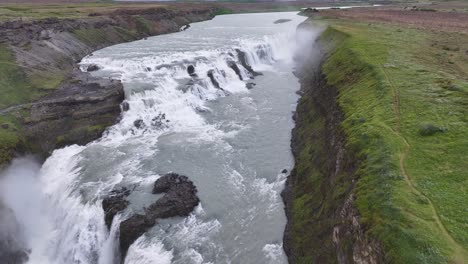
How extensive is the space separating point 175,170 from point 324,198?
13555mm

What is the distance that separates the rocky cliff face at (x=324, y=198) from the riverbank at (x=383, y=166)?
0.08 meters

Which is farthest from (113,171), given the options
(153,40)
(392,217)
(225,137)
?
(153,40)

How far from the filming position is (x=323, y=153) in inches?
1097

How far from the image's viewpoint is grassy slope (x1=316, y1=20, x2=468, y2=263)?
14344 mm

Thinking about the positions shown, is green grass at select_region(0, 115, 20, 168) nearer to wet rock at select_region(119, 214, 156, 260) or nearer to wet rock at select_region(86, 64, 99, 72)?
wet rock at select_region(119, 214, 156, 260)

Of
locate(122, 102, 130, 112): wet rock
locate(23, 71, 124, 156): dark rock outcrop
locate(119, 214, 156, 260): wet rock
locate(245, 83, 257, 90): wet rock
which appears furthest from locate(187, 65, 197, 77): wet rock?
locate(119, 214, 156, 260): wet rock

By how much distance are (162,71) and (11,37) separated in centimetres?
2452

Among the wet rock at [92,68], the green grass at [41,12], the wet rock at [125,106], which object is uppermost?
the green grass at [41,12]

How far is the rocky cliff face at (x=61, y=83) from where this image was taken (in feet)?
120

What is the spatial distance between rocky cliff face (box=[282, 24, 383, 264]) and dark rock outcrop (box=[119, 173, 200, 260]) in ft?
23.4

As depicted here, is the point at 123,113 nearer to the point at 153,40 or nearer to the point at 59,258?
the point at 59,258

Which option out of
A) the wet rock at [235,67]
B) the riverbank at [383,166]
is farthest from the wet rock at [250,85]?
the riverbank at [383,166]

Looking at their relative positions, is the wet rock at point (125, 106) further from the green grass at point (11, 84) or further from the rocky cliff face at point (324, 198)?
the rocky cliff face at point (324, 198)

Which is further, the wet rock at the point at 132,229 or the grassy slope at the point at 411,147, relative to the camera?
the wet rock at the point at 132,229
